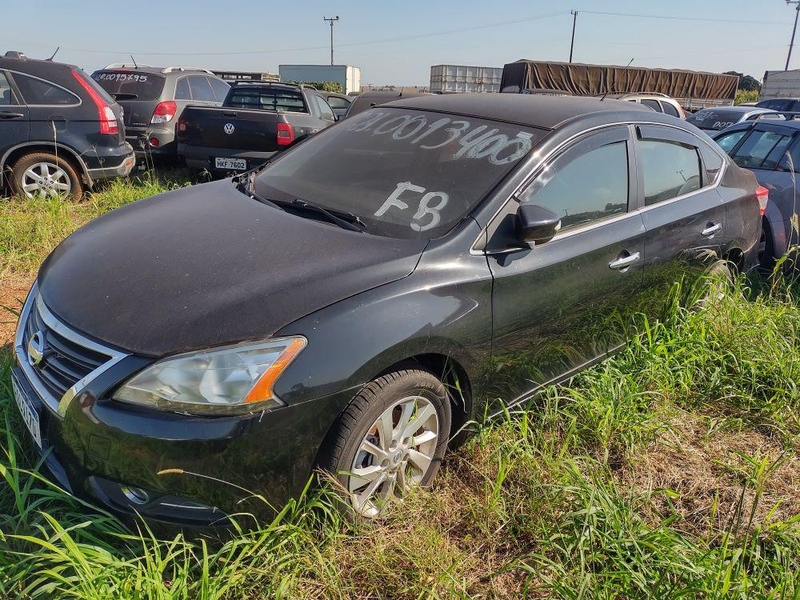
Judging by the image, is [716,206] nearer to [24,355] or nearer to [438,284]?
[438,284]

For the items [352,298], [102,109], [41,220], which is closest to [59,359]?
[352,298]

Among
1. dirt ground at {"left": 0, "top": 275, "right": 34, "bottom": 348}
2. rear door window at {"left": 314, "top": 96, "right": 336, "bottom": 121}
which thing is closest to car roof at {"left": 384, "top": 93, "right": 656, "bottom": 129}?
dirt ground at {"left": 0, "top": 275, "right": 34, "bottom": 348}

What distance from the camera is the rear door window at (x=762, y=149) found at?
5680mm

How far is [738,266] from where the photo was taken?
415 centimetres

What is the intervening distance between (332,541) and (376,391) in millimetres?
545

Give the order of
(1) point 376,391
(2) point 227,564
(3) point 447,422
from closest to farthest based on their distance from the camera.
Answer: (2) point 227,564 < (1) point 376,391 < (3) point 447,422

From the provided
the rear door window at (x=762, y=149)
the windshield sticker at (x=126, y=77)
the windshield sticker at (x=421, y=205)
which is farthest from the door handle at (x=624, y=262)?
the windshield sticker at (x=126, y=77)

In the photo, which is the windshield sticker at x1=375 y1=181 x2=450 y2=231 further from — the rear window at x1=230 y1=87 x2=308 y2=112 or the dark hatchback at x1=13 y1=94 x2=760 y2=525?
the rear window at x1=230 y1=87 x2=308 y2=112

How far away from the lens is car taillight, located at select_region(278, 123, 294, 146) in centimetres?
713

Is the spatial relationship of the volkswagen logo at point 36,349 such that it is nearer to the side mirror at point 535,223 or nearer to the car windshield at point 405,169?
the car windshield at point 405,169

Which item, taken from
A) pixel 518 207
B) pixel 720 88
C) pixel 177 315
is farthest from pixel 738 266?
pixel 720 88

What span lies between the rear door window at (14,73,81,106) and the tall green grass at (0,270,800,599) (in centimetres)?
413

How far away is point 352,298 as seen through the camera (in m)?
2.06

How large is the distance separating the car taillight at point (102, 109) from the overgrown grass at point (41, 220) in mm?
604
